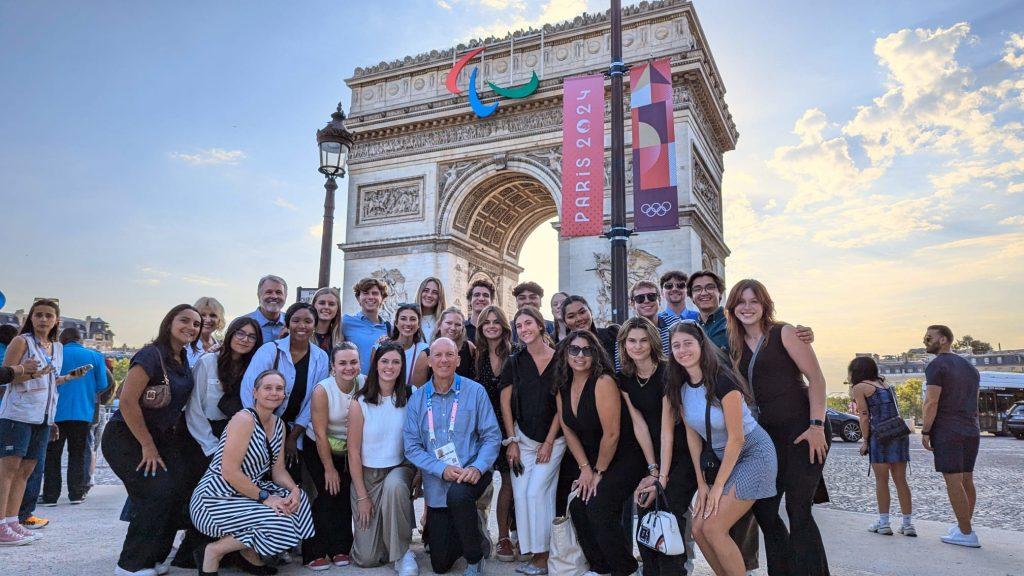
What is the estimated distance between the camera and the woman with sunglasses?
14.1 feet

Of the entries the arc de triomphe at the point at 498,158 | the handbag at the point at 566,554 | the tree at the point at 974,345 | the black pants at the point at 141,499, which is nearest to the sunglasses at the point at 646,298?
the handbag at the point at 566,554

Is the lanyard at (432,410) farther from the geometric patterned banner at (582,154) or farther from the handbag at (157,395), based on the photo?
the geometric patterned banner at (582,154)

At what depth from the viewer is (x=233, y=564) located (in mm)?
4328

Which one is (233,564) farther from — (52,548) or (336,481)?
(52,548)

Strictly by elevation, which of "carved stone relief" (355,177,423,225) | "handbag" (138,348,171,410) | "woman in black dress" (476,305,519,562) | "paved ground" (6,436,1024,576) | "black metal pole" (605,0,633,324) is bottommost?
"paved ground" (6,436,1024,576)

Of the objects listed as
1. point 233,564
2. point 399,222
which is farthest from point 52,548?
point 399,222

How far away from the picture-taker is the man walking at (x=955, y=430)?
16.9 ft

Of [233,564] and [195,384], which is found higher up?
[195,384]

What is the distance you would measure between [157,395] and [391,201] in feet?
60.3

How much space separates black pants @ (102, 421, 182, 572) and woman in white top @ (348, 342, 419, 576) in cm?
121

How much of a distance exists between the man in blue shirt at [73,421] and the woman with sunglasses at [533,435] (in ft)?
15.7

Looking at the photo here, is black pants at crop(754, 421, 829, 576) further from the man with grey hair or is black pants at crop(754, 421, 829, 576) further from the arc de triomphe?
the arc de triomphe

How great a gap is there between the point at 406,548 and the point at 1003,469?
→ 12.1 meters

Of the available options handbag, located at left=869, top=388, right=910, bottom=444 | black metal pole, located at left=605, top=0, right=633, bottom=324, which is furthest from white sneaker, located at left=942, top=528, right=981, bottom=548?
black metal pole, located at left=605, top=0, right=633, bottom=324
